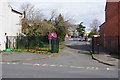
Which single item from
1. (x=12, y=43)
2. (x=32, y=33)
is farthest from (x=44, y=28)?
(x=12, y=43)

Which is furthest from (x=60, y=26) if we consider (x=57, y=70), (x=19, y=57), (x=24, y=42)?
(x=57, y=70)

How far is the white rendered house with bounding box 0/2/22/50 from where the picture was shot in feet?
124

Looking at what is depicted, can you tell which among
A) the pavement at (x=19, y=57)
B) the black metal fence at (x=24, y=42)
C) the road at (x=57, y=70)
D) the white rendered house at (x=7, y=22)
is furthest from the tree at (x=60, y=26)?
the road at (x=57, y=70)

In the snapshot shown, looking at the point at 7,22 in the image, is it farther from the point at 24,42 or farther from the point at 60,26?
the point at 60,26

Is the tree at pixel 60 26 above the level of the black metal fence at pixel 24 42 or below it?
above

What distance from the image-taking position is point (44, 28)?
5506 centimetres

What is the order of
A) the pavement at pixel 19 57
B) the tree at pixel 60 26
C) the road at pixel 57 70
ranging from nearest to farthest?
1. the road at pixel 57 70
2. the pavement at pixel 19 57
3. the tree at pixel 60 26

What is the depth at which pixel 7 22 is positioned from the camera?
41.1m

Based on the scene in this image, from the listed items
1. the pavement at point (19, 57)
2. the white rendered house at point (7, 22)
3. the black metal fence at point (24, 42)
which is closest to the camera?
the pavement at point (19, 57)

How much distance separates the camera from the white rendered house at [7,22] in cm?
3778

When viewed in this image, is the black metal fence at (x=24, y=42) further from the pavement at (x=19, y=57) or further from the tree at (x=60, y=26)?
the tree at (x=60, y=26)

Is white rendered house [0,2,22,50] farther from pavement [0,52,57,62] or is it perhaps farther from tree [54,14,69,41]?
tree [54,14,69,41]

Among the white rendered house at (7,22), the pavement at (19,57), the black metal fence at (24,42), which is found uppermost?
the white rendered house at (7,22)

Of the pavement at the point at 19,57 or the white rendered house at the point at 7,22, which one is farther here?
the white rendered house at the point at 7,22
